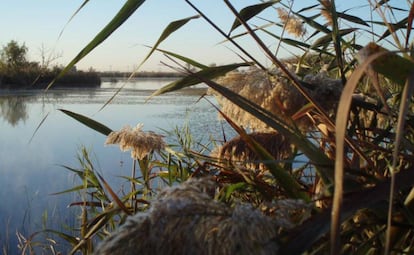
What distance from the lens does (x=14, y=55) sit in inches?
900

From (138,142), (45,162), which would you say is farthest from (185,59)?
(45,162)

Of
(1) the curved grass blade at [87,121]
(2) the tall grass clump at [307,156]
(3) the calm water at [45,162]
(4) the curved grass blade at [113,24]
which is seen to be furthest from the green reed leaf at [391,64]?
(3) the calm water at [45,162]

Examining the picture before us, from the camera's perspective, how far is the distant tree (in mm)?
22323

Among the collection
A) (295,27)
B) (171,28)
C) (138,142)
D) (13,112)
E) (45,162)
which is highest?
(295,27)

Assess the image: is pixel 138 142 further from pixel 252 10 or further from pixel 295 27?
pixel 295 27

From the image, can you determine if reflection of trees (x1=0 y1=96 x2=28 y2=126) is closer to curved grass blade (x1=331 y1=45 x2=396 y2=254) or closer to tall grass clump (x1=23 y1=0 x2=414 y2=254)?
tall grass clump (x1=23 y1=0 x2=414 y2=254)

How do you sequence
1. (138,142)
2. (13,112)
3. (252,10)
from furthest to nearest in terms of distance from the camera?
(13,112), (138,142), (252,10)

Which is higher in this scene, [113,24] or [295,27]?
[295,27]

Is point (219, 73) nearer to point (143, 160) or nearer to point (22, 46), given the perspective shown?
point (143, 160)

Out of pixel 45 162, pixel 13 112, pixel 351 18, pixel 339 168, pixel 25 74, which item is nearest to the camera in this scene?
pixel 339 168

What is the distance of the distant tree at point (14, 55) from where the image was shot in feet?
73.2

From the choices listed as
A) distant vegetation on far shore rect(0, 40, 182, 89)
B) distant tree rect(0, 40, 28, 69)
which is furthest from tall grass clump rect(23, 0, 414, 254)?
distant tree rect(0, 40, 28, 69)

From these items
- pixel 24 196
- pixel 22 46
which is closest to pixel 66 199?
pixel 24 196

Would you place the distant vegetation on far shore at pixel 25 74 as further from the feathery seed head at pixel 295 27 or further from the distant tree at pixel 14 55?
the feathery seed head at pixel 295 27
